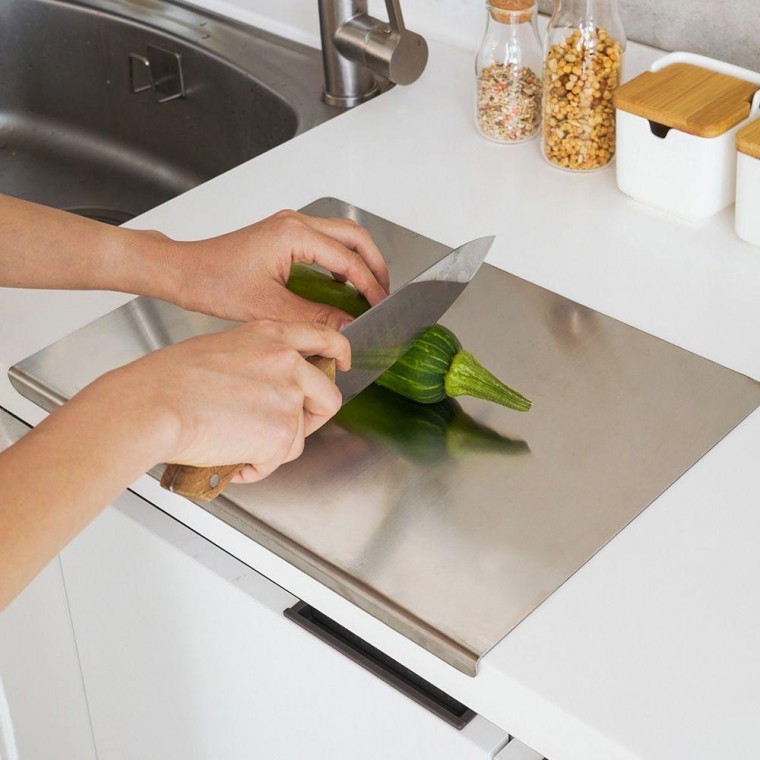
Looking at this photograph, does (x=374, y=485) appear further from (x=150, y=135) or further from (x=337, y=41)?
(x=150, y=135)

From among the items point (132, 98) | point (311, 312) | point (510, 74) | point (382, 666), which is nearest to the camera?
point (382, 666)

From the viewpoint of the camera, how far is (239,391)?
714mm

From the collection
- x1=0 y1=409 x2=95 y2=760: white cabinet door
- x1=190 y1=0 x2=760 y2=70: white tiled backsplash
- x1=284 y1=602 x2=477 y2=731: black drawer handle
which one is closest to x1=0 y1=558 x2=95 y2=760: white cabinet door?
x1=0 y1=409 x2=95 y2=760: white cabinet door

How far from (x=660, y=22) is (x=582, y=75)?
7.3 inches

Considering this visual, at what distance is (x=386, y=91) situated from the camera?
1.32 metres

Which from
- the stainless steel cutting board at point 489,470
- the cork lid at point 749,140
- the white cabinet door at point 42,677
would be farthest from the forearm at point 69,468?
Answer: the cork lid at point 749,140

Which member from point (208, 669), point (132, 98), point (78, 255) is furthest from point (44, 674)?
point (132, 98)

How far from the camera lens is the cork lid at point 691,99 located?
0.98m

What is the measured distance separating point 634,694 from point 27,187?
49.3 inches

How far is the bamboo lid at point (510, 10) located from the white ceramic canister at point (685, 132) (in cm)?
13

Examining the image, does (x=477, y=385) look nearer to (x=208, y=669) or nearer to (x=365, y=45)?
(x=208, y=669)

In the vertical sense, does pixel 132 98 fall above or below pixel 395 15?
below

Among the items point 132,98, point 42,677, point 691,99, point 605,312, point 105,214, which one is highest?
point 691,99

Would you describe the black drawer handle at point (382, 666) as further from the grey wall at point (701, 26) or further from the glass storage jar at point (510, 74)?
the grey wall at point (701, 26)
